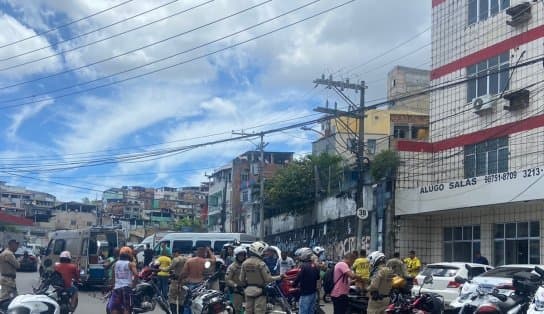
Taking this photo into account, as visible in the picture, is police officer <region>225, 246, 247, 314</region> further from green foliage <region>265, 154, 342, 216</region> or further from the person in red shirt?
green foliage <region>265, 154, 342, 216</region>

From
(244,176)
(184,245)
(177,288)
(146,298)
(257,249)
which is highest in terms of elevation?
(244,176)

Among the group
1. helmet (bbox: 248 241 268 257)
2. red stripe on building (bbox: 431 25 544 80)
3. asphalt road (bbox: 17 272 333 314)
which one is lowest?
asphalt road (bbox: 17 272 333 314)

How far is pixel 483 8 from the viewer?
27688mm

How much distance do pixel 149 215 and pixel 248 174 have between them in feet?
120

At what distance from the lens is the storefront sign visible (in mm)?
21317

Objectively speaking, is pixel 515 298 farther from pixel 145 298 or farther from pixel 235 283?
pixel 145 298

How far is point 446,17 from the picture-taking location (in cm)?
2992

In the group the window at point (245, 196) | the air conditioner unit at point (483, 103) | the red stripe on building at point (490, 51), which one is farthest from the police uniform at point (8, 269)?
the window at point (245, 196)

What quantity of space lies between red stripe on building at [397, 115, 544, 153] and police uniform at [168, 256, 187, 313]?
14.8 metres

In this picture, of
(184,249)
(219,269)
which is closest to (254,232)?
(184,249)

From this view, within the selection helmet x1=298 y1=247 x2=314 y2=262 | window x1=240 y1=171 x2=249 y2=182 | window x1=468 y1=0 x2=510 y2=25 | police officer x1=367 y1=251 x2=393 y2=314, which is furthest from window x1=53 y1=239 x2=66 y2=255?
window x1=240 y1=171 x2=249 y2=182

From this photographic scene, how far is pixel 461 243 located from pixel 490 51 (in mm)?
7453

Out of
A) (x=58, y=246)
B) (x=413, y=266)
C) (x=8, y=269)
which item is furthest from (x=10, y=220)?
(x=8, y=269)

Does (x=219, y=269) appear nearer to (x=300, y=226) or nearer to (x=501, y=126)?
(x=501, y=126)
